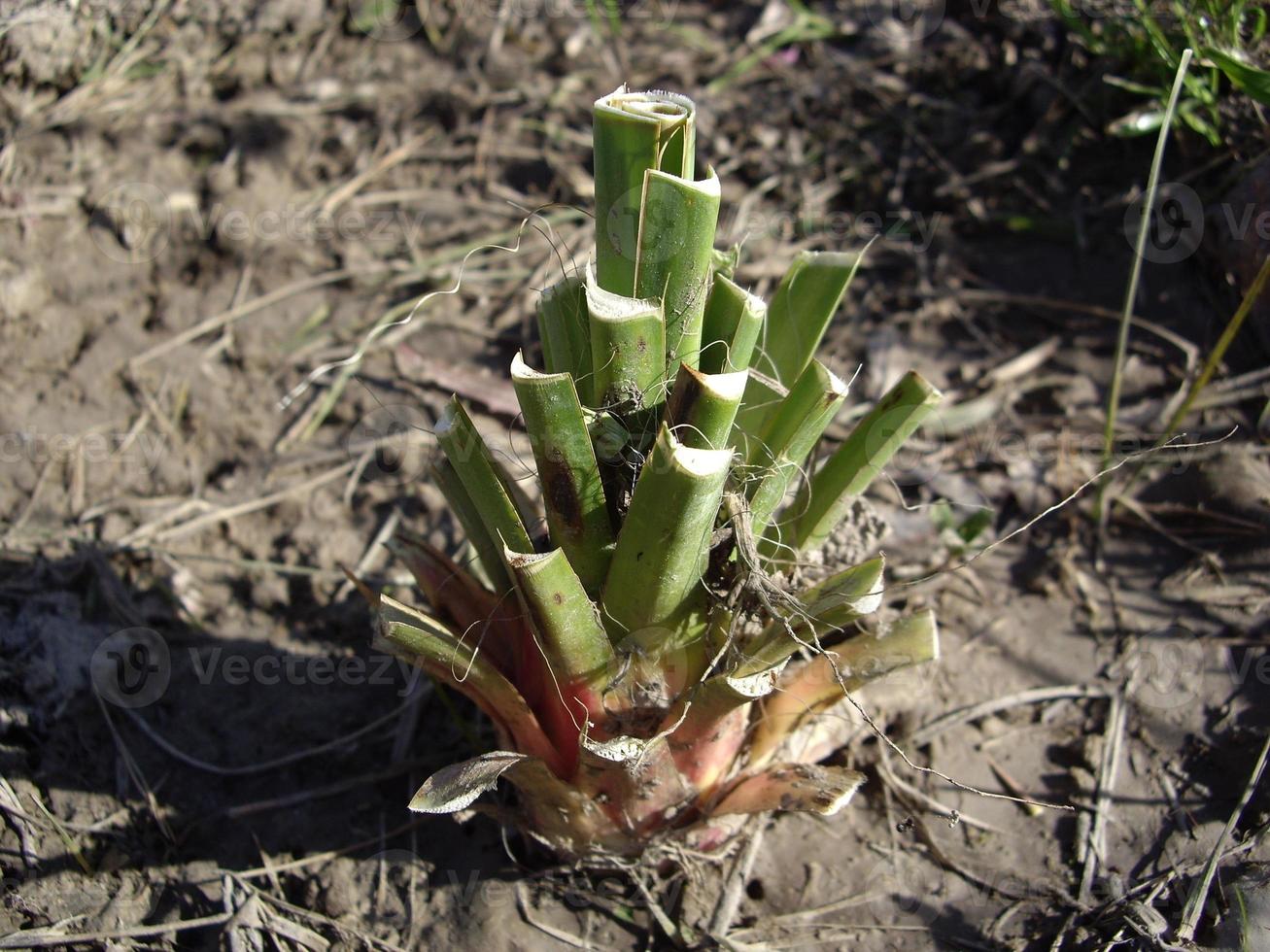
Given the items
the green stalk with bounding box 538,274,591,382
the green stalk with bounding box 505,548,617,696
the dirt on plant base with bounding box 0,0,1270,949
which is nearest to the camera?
the green stalk with bounding box 505,548,617,696

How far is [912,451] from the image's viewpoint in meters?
2.58

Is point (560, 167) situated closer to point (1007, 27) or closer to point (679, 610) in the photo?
point (1007, 27)

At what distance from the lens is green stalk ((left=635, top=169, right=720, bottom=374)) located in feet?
4.11

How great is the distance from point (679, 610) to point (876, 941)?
0.86 m

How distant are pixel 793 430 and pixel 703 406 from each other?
289 millimetres

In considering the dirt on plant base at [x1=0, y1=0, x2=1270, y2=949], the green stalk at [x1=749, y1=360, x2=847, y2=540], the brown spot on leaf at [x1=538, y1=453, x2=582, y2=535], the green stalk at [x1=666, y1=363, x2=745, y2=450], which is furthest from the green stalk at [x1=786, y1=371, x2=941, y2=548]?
the brown spot on leaf at [x1=538, y1=453, x2=582, y2=535]

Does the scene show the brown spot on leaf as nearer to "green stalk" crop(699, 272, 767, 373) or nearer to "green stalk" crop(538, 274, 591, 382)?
"green stalk" crop(538, 274, 591, 382)

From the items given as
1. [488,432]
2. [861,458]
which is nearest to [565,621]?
[861,458]

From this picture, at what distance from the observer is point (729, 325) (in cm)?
147

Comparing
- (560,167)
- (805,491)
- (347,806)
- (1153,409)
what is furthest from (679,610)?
(560,167)

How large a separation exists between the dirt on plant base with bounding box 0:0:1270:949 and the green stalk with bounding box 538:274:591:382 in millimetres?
260

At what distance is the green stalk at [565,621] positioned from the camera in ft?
4.44

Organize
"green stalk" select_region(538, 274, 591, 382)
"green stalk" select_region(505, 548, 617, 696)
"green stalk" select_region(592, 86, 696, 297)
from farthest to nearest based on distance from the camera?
"green stalk" select_region(538, 274, 591, 382) < "green stalk" select_region(505, 548, 617, 696) < "green stalk" select_region(592, 86, 696, 297)

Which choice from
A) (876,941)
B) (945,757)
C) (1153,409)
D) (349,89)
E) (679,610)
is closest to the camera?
(679,610)
